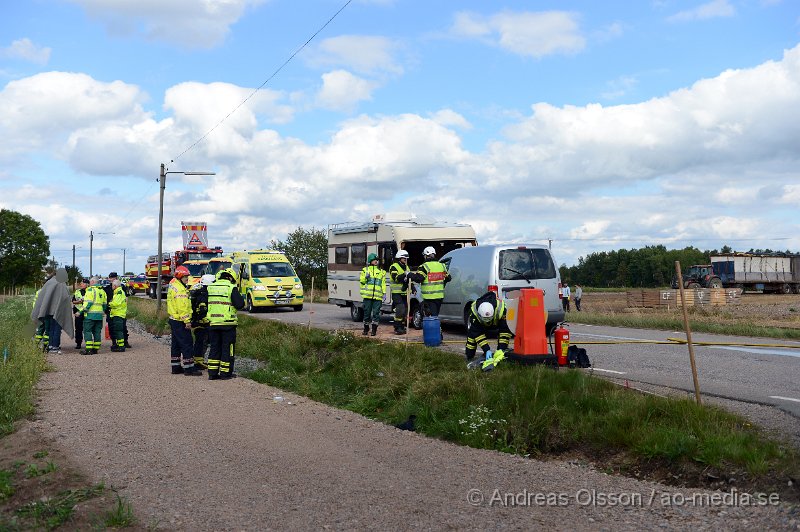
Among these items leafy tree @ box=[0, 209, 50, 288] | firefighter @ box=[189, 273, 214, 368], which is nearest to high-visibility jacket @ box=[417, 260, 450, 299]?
firefighter @ box=[189, 273, 214, 368]

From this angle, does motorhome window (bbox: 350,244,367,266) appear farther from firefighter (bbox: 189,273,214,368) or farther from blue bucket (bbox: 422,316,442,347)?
firefighter (bbox: 189,273,214,368)

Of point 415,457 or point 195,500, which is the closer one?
point 195,500

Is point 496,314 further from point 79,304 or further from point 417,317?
point 79,304

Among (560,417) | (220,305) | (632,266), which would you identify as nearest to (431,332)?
(220,305)

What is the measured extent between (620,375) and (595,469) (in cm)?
452

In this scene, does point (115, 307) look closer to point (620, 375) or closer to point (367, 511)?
point (620, 375)

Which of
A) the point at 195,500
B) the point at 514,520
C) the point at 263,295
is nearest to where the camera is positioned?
the point at 514,520

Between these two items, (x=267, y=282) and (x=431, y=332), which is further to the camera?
(x=267, y=282)

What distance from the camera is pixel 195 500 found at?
6.05 m

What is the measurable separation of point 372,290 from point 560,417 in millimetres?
8965

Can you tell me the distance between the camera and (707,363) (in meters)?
12.6

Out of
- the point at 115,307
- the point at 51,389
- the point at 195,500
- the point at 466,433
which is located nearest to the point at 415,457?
the point at 466,433

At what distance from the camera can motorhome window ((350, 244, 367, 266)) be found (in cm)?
2191

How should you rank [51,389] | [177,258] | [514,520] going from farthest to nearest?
1. [177,258]
2. [51,389]
3. [514,520]
